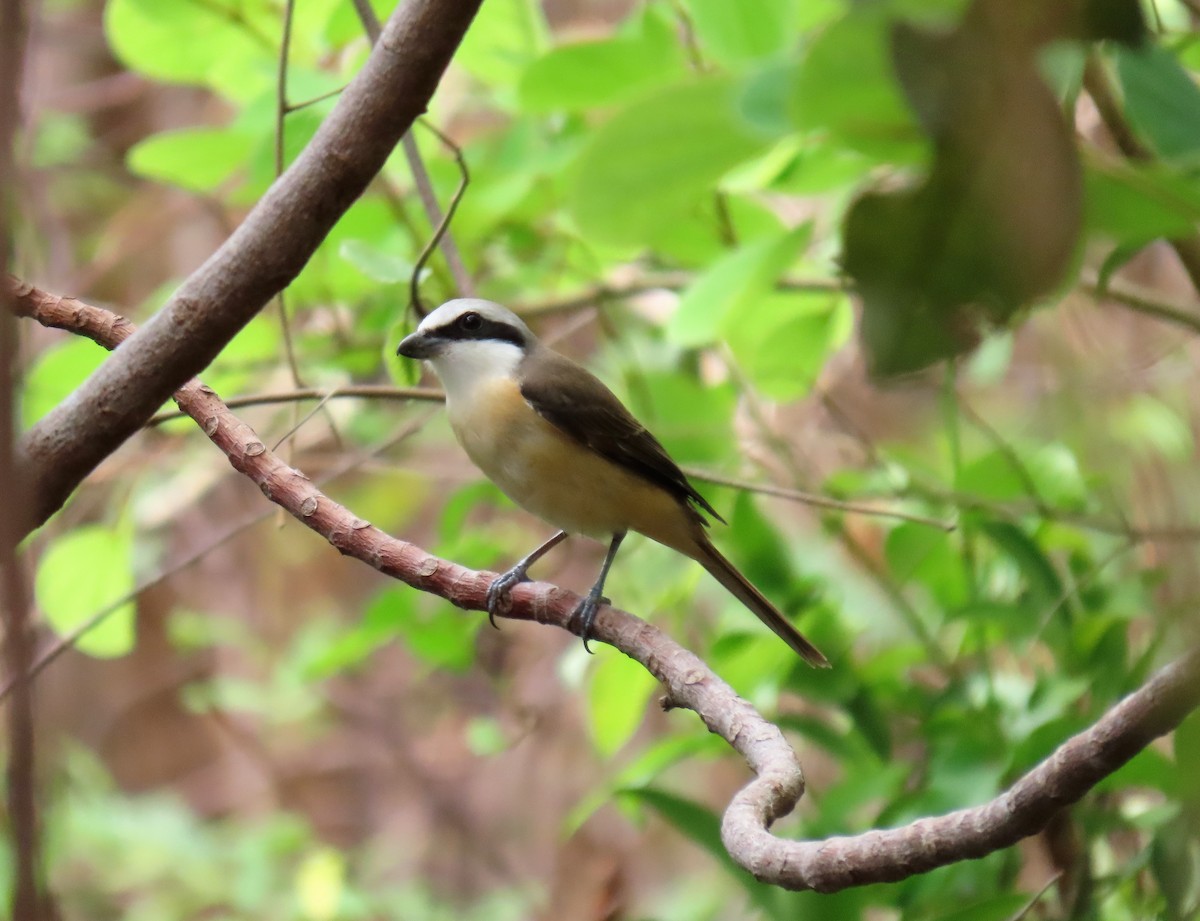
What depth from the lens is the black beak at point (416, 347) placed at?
97.5 inches

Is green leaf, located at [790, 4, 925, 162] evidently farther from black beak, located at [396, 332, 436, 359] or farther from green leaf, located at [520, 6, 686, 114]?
black beak, located at [396, 332, 436, 359]

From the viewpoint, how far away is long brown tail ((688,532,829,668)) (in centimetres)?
234

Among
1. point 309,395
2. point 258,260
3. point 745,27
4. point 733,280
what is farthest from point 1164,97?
point 309,395

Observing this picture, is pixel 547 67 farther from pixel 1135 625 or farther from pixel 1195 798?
pixel 1135 625

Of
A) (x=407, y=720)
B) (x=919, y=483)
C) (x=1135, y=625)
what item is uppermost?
(x=919, y=483)

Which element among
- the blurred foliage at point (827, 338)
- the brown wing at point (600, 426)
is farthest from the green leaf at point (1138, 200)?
the brown wing at point (600, 426)

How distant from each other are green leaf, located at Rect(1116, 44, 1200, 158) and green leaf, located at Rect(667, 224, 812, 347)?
3.15 ft

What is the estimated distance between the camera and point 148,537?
5.29 metres

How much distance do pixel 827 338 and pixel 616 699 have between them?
3.03ft

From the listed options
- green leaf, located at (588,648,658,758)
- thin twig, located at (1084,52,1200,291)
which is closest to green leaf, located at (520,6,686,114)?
thin twig, located at (1084,52,1200,291)

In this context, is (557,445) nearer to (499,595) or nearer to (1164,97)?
(499,595)

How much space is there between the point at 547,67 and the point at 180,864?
4.04 meters

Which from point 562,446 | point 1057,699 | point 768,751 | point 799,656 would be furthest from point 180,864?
point 768,751

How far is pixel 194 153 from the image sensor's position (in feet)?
8.79
